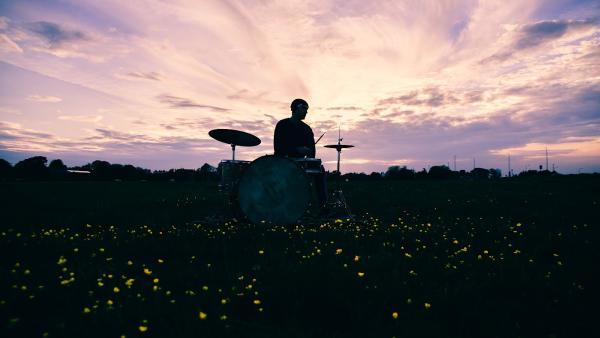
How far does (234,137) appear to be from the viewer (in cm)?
1018

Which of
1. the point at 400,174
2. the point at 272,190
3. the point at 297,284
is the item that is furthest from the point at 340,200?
the point at 400,174

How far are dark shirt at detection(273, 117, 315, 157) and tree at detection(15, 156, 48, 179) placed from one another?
156 feet

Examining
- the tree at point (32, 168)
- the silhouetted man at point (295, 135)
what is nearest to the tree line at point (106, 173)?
the tree at point (32, 168)

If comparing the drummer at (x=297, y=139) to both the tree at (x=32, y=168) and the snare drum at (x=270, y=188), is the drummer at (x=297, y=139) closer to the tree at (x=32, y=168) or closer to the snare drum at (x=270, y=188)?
the snare drum at (x=270, y=188)

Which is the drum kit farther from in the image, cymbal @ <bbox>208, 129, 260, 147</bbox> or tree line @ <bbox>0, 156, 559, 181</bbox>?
tree line @ <bbox>0, 156, 559, 181</bbox>

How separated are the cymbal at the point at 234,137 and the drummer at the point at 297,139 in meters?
0.80

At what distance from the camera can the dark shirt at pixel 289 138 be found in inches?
434

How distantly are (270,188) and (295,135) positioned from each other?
7.81 ft

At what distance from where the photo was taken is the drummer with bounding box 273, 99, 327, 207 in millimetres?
11031

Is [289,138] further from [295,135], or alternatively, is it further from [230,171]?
[230,171]

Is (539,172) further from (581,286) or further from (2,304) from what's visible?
(2,304)

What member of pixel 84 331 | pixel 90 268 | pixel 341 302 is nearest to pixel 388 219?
pixel 341 302

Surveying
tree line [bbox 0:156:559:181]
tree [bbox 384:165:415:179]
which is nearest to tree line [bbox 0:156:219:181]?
tree line [bbox 0:156:559:181]

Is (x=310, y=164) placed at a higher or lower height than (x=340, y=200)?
higher
